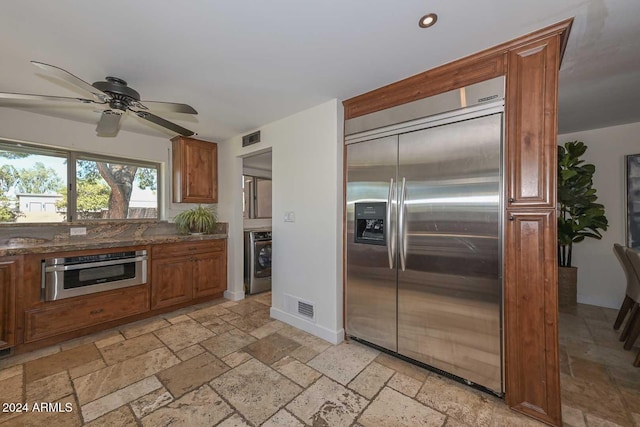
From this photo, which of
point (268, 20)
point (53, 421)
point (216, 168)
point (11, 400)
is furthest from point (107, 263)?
point (268, 20)

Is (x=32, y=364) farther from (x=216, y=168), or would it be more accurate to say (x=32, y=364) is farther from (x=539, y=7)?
(x=539, y=7)

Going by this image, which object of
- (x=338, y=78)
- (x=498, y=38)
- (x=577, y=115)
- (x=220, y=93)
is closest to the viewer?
(x=498, y=38)

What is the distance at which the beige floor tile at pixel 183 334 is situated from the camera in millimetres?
2529

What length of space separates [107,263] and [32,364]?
37.7 inches

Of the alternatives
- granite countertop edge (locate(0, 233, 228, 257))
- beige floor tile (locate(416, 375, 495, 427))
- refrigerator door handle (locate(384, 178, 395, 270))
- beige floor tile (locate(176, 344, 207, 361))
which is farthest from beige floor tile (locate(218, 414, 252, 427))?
granite countertop edge (locate(0, 233, 228, 257))

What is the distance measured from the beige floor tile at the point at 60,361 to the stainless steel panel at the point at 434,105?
3.12 m

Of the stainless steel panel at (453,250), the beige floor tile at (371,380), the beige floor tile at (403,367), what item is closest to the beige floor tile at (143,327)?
the beige floor tile at (371,380)

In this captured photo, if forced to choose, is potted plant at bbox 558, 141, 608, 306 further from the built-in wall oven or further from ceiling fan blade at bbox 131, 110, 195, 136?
the built-in wall oven

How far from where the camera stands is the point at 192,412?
1661 mm

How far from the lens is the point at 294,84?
2246 millimetres

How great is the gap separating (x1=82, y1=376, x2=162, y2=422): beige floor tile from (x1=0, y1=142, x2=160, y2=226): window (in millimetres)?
2427

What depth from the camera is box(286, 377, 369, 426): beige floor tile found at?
1613mm

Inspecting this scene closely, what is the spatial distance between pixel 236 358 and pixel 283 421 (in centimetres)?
85

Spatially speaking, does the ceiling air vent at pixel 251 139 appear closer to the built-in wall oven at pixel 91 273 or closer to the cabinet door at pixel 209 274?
the cabinet door at pixel 209 274
